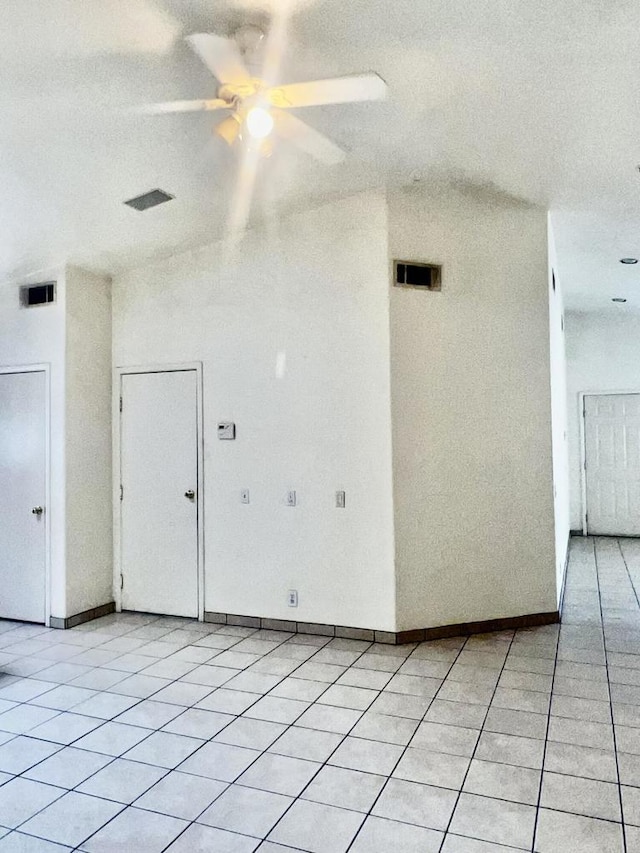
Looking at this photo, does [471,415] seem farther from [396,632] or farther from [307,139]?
[307,139]

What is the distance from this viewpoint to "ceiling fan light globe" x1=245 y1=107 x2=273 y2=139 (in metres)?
2.64

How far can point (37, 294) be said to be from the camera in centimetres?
493

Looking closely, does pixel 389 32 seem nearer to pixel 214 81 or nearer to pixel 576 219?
pixel 214 81

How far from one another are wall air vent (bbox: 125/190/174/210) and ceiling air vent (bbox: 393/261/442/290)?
156 cm

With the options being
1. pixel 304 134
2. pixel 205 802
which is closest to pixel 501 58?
pixel 304 134

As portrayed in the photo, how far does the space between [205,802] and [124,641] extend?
2217 millimetres

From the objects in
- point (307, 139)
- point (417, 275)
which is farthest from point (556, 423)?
point (307, 139)

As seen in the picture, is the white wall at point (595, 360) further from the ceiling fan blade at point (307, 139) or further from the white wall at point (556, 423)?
the ceiling fan blade at point (307, 139)

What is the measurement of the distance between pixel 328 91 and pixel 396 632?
3215mm

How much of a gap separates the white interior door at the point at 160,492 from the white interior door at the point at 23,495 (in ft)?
2.07

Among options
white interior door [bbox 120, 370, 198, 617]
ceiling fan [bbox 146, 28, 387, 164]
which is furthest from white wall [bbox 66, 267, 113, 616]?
ceiling fan [bbox 146, 28, 387, 164]

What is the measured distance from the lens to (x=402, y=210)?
168 inches

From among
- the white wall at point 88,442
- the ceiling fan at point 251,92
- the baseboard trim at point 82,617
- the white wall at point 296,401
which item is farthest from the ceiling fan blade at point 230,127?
the baseboard trim at point 82,617

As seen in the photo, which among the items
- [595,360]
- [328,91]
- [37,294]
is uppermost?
[328,91]
